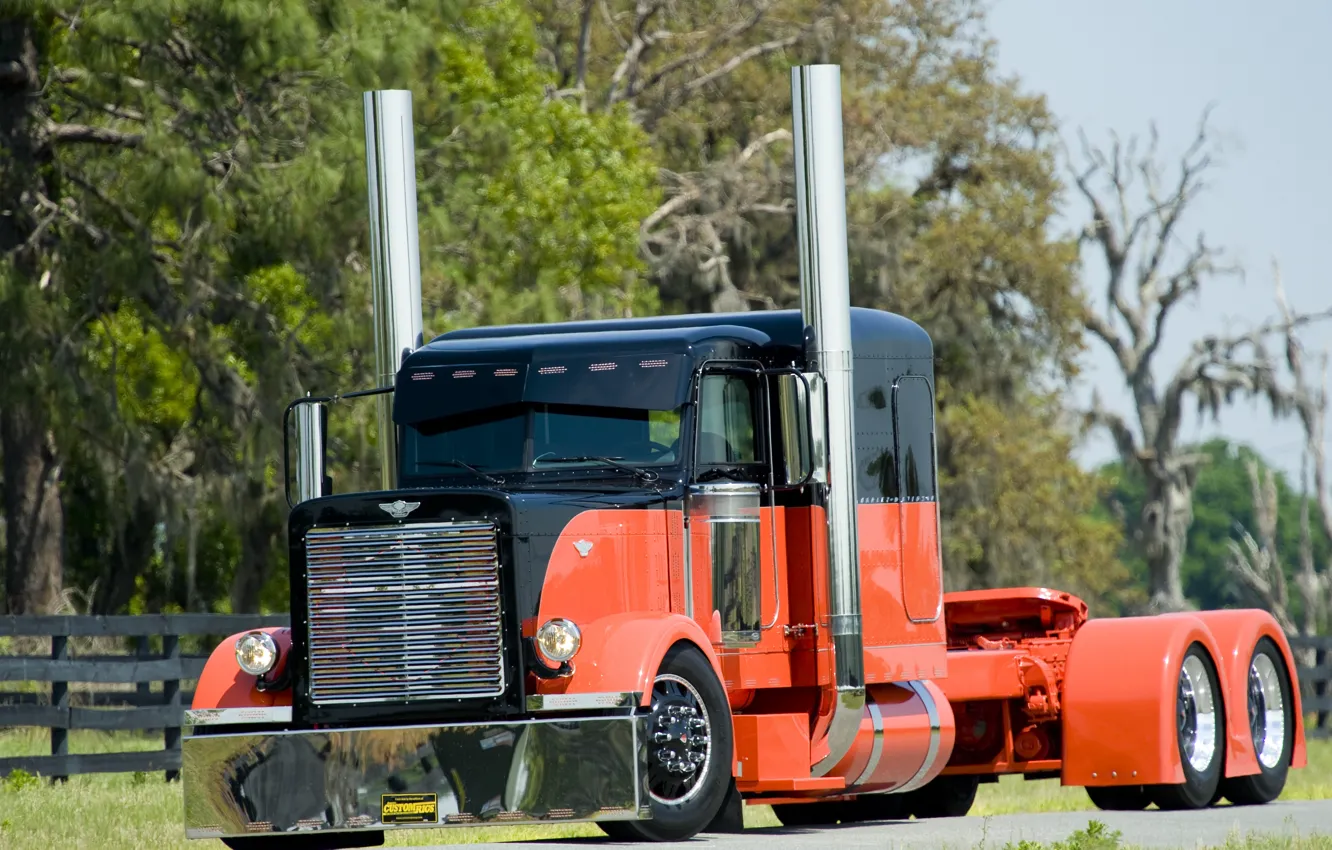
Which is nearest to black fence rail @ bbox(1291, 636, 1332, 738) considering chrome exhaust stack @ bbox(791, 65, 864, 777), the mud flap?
chrome exhaust stack @ bbox(791, 65, 864, 777)

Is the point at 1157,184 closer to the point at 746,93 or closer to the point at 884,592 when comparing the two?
the point at 746,93

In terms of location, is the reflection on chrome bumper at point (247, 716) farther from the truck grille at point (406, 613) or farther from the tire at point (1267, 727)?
the tire at point (1267, 727)

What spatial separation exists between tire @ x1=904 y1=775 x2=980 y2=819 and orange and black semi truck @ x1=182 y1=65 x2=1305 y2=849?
46 millimetres

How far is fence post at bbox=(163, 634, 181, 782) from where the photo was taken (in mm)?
19036

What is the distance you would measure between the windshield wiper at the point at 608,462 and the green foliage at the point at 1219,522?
99.0 metres

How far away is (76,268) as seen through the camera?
25.2 m

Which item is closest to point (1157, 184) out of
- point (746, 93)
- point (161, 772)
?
point (746, 93)

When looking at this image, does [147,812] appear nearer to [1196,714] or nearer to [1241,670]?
[1196,714]

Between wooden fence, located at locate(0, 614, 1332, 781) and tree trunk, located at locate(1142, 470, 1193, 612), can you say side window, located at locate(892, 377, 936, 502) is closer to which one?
wooden fence, located at locate(0, 614, 1332, 781)

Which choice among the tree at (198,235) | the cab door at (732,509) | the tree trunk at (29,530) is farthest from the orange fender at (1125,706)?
the tree trunk at (29,530)

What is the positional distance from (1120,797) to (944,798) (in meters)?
1.41

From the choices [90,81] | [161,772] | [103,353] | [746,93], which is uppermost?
[746,93]

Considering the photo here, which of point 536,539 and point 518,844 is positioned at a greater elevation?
point 536,539

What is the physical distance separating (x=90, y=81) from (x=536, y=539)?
51.6 ft
